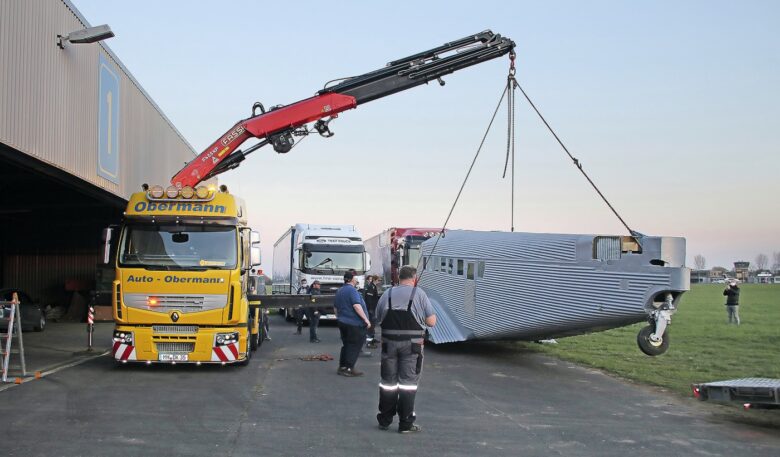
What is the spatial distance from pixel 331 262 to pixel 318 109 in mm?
9697

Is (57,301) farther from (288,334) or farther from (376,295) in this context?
(376,295)

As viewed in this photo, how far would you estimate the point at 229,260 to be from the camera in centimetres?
1360

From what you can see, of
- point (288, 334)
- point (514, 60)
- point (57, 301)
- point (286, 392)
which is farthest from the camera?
point (57, 301)

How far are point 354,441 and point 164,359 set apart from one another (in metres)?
6.22

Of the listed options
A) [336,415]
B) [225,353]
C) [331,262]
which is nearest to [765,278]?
[331,262]

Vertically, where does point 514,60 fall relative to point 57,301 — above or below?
above

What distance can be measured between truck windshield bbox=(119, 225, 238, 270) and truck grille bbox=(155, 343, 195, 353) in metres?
1.33

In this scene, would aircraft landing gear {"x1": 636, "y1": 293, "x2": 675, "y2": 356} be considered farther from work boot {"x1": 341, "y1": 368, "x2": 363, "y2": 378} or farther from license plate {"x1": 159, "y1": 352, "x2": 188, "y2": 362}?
license plate {"x1": 159, "y1": 352, "x2": 188, "y2": 362}

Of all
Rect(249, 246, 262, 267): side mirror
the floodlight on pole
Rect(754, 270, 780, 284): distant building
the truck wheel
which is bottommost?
Rect(754, 270, 780, 284): distant building

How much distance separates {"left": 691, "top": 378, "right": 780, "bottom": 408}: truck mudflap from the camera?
8836 millimetres

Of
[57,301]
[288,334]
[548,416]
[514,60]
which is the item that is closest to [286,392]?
[548,416]

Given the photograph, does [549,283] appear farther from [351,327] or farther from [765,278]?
[765,278]

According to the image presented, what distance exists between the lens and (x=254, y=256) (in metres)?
14.7

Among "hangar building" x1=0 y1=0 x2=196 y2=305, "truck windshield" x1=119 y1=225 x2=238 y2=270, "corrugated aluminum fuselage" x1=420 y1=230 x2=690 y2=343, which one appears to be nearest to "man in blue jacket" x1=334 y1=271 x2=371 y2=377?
"truck windshield" x1=119 y1=225 x2=238 y2=270
